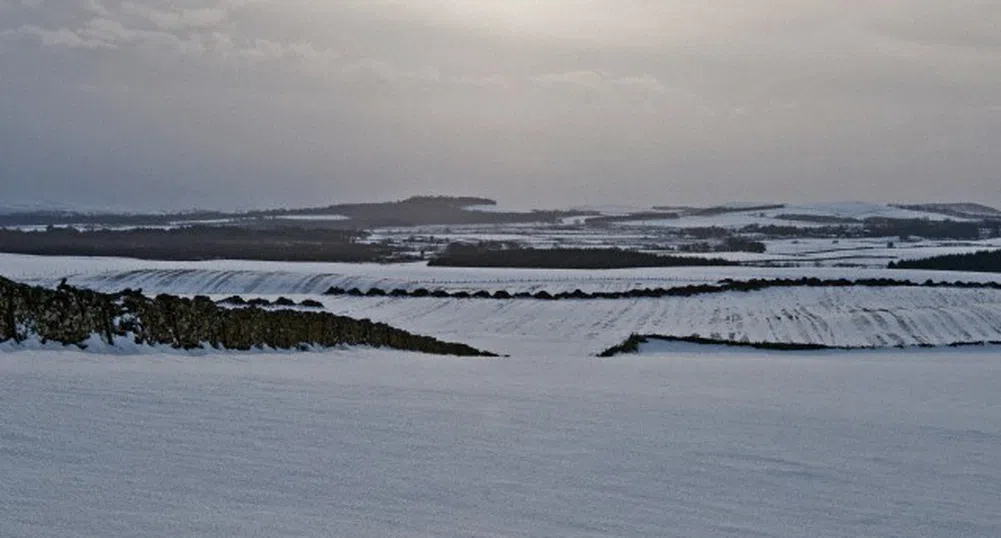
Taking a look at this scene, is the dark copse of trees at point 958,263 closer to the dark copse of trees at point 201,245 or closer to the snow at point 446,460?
the dark copse of trees at point 201,245

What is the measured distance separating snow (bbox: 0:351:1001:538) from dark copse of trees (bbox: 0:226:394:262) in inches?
3453

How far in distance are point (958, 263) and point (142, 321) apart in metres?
93.1

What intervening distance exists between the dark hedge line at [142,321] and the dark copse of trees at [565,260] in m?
71.2

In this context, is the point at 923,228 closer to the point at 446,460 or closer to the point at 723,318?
the point at 723,318

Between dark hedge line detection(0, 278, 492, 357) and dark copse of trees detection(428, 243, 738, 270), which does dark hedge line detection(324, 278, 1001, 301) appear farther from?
dark hedge line detection(0, 278, 492, 357)

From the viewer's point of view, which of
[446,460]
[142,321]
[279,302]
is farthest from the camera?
[279,302]

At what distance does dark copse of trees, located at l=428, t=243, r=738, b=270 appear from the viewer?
298 feet

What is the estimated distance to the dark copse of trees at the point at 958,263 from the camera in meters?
89.2

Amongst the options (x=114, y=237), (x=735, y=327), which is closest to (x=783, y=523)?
(x=735, y=327)

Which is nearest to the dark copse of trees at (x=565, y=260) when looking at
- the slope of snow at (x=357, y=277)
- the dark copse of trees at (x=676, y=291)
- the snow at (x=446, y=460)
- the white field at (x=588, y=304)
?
the slope of snow at (x=357, y=277)

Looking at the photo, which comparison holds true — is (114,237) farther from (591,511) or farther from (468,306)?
(591,511)

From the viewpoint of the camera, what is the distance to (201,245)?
378 feet

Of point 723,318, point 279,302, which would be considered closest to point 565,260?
point 723,318

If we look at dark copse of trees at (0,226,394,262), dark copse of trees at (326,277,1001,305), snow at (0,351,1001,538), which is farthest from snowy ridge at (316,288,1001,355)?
dark copse of trees at (0,226,394,262)
